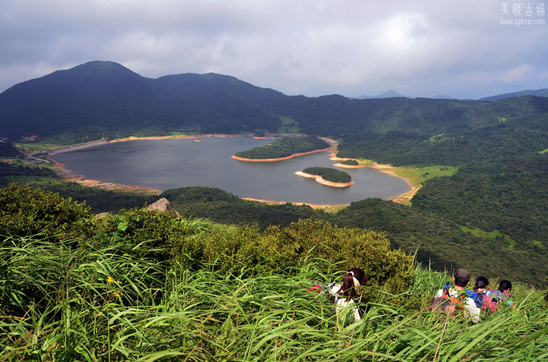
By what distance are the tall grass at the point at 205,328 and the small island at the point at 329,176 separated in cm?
5584

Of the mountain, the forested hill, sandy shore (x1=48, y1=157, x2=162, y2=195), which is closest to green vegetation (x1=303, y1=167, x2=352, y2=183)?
sandy shore (x1=48, y1=157, x2=162, y2=195)

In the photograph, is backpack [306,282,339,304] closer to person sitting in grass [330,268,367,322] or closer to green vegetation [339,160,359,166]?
person sitting in grass [330,268,367,322]

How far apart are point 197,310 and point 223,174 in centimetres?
6288

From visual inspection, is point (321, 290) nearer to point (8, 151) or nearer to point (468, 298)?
point (468, 298)

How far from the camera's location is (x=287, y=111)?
593 ft

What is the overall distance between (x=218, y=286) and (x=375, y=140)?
10813 centimetres

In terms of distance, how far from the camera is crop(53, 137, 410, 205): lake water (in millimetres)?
51469

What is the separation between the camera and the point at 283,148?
299 ft

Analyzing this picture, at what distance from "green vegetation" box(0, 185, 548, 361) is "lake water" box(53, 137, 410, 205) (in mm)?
43062

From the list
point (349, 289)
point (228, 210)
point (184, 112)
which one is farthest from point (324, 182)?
point (184, 112)

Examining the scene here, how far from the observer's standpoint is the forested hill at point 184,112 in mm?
112500

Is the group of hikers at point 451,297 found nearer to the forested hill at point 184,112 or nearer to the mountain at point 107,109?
the forested hill at point 184,112

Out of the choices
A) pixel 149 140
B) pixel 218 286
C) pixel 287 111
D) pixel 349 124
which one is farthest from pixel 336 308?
pixel 287 111

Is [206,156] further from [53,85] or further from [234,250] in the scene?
[53,85]
